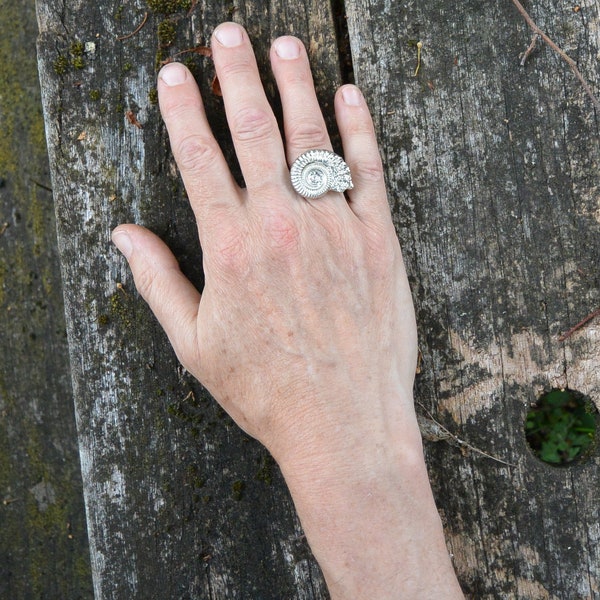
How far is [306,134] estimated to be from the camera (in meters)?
1.78

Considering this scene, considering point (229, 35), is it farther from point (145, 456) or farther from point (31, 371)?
point (31, 371)

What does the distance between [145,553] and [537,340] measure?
1613 mm

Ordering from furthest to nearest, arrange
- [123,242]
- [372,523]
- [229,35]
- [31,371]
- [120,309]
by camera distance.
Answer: [31,371] → [120,309] → [123,242] → [229,35] → [372,523]

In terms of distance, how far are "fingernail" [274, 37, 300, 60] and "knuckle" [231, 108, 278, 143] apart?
0.22 metres

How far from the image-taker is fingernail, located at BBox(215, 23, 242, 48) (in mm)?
1800

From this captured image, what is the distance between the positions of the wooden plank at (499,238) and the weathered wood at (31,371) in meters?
1.79

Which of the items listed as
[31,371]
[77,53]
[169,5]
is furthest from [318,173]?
[31,371]

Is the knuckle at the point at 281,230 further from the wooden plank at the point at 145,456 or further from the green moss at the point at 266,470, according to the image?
the green moss at the point at 266,470

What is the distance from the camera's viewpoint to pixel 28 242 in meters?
2.86

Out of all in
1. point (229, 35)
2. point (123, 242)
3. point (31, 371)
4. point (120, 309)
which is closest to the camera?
point (229, 35)

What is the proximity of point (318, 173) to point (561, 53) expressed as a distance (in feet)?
2.98

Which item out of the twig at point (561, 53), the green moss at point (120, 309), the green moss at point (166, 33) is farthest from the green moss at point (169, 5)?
the twig at point (561, 53)

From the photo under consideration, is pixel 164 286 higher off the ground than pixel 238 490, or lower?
higher

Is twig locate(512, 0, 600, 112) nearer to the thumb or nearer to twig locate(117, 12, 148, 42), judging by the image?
twig locate(117, 12, 148, 42)
